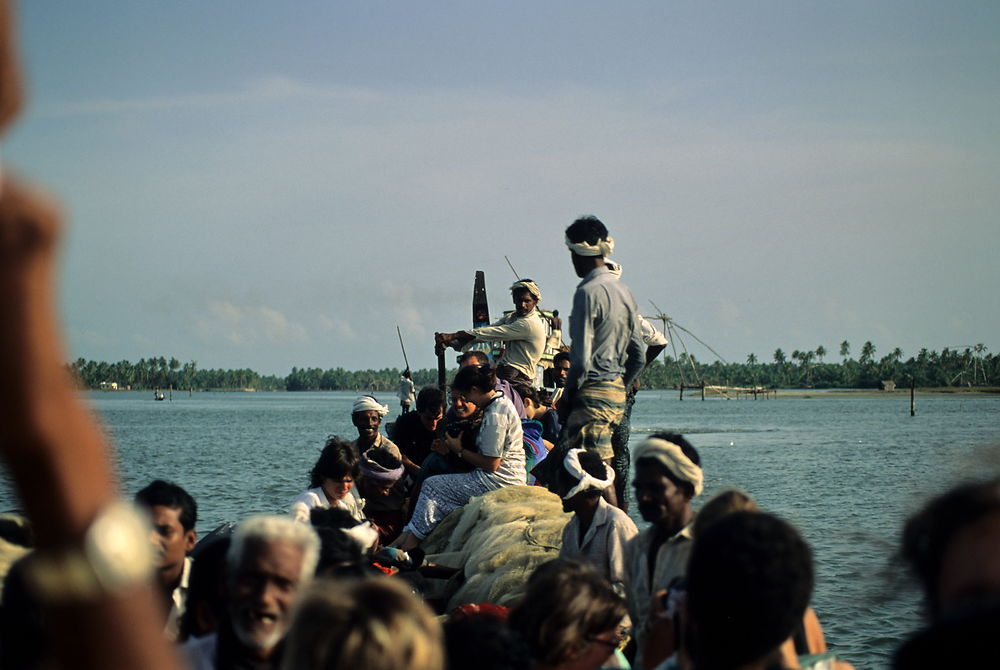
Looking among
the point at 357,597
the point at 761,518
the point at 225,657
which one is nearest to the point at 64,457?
the point at 357,597

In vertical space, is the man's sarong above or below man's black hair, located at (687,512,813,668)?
above

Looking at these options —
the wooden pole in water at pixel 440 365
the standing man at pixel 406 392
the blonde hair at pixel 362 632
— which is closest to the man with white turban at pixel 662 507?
the blonde hair at pixel 362 632

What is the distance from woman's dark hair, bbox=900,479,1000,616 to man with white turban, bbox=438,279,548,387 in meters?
8.34

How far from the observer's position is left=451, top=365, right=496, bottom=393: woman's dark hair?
8984 millimetres

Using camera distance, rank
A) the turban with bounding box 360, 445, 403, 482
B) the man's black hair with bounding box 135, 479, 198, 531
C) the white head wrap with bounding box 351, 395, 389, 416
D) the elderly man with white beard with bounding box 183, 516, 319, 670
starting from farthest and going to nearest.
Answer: the white head wrap with bounding box 351, 395, 389, 416 → the turban with bounding box 360, 445, 403, 482 → the man's black hair with bounding box 135, 479, 198, 531 → the elderly man with white beard with bounding box 183, 516, 319, 670

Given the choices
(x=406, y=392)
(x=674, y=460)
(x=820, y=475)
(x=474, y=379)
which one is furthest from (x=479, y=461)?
(x=820, y=475)

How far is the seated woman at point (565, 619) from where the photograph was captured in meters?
3.99

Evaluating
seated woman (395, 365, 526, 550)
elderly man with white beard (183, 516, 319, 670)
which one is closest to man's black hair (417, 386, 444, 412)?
seated woman (395, 365, 526, 550)

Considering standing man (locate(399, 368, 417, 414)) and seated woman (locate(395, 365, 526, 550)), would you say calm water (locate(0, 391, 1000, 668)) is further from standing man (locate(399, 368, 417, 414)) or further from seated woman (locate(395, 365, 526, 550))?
standing man (locate(399, 368, 417, 414))

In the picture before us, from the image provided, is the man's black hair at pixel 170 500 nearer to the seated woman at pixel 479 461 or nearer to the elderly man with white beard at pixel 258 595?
the elderly man with white beard at pixel 258 595

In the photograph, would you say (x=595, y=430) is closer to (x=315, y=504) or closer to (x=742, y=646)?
(x=315, y=504)

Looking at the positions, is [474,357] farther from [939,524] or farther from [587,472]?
[939,524]

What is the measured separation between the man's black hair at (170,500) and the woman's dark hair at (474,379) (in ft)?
12.5

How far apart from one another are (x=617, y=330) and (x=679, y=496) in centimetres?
251
